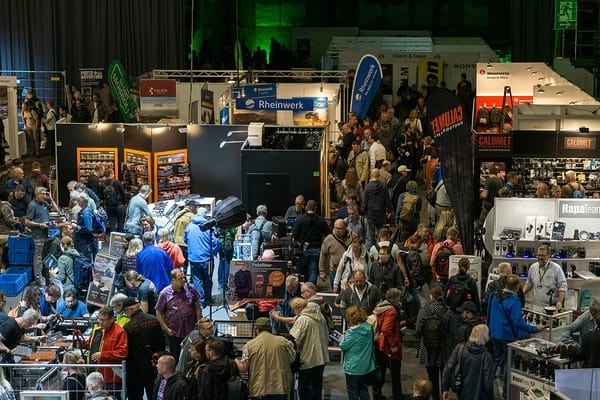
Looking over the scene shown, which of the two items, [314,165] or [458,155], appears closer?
[458,155]

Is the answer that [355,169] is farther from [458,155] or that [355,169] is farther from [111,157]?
[458,155]

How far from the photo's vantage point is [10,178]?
1612 cm

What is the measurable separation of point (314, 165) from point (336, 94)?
609cm

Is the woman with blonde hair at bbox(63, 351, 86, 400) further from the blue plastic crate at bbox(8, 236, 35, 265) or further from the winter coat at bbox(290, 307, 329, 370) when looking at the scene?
the blue plastic crate at bbox(8, 236, 35, 265)

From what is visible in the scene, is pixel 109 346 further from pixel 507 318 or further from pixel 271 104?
pixel 271 104

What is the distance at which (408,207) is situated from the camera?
15.0 metres

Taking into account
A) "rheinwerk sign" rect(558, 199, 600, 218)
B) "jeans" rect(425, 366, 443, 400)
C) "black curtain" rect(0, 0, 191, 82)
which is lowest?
"jeans" rect(425, 366, 443, 400)

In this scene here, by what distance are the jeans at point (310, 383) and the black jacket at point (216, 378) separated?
1.27 m

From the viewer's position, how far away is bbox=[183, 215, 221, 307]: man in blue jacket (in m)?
13.3

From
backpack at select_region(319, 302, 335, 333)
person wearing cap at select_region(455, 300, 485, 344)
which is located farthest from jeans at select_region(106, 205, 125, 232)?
person wearing cap at select_region(455, 300, 485, 344)

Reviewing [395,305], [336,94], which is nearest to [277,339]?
[395,305]

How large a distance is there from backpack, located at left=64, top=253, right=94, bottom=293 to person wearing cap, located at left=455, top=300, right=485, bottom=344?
4.71m

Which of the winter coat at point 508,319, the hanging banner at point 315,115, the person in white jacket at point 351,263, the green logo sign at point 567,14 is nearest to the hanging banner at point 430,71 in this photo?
the green logo sign at point 567,14

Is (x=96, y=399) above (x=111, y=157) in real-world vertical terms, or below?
below
